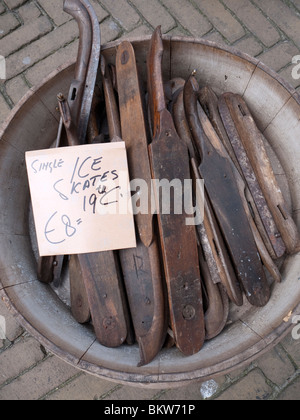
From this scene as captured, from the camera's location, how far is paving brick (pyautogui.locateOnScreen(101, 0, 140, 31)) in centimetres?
201

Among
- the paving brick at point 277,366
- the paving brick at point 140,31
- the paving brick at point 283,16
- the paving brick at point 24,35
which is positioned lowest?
the paving brick at point 277,366

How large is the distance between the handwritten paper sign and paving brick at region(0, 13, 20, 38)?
1.13 metres

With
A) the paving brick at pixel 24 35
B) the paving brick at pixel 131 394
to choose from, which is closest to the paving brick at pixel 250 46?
the paving brick at pixel 24 35

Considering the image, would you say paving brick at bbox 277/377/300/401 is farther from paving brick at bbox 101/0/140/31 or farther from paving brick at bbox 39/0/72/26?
paving brick at bbox 39/0/72/26

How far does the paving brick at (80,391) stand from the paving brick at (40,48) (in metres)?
1.57

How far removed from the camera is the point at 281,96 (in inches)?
52.9

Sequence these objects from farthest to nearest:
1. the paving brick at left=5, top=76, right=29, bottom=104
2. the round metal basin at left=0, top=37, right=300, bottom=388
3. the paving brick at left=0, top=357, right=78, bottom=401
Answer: the paving brick at left=5, top=76, right=29, bottom=104 → the paving brick at left=0, top=357, right=78, bottom=401 → the round metal basin at left=0, top=37, right=300, bottom=388

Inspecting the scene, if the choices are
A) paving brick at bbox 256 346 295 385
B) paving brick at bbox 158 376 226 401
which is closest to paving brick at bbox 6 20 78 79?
paving brick at bbox 158 376 226 401

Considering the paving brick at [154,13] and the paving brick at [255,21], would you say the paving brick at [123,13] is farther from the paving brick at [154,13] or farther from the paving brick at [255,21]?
the paving brick at [255,21]

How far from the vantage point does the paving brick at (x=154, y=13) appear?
201 centimetres

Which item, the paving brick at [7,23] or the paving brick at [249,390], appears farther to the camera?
the paving brick at [7,23]

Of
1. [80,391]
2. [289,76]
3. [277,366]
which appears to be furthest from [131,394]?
[289,76]

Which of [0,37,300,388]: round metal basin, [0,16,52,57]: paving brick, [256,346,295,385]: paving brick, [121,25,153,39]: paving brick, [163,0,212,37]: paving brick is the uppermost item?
[163,0,212,37]: paving brick

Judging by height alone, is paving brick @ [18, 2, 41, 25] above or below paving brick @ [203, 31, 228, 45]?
below
